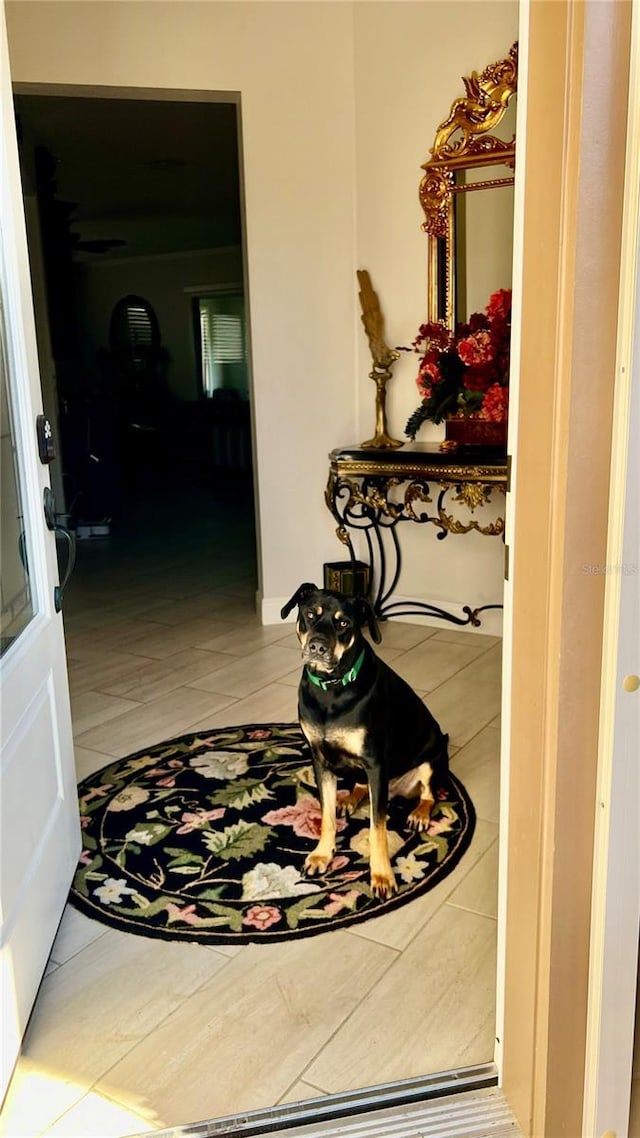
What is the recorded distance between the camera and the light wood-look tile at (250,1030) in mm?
1398

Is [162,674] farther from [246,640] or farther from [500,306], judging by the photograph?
[500,306]

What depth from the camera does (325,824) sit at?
2.02m

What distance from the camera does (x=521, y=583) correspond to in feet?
3.84

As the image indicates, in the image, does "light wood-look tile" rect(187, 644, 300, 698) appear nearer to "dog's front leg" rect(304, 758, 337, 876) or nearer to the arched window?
"dog's front leg" rect(304, 758, 337, 876)

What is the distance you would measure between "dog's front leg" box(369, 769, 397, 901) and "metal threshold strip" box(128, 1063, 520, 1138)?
53cm

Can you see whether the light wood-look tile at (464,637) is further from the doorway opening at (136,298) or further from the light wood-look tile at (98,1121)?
the light wood-look tile at (98,1121)

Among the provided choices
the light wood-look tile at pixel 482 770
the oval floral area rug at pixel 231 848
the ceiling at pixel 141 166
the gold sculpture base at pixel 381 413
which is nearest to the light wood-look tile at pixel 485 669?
the light wood-look tile at pixel 482 770

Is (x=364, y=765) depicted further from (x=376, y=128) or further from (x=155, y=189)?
(x=155, y=189)

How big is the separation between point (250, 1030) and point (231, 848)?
2.00 ft

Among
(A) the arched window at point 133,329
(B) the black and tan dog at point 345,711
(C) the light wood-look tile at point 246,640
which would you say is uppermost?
(A) the arched window at point 133,329

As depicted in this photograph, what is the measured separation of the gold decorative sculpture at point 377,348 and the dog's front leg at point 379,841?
6.95 ft

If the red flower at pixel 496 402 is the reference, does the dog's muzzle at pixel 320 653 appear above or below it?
below

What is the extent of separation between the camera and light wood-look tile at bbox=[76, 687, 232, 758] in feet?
9.10

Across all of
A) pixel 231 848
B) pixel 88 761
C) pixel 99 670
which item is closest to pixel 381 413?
pixel 99 670
